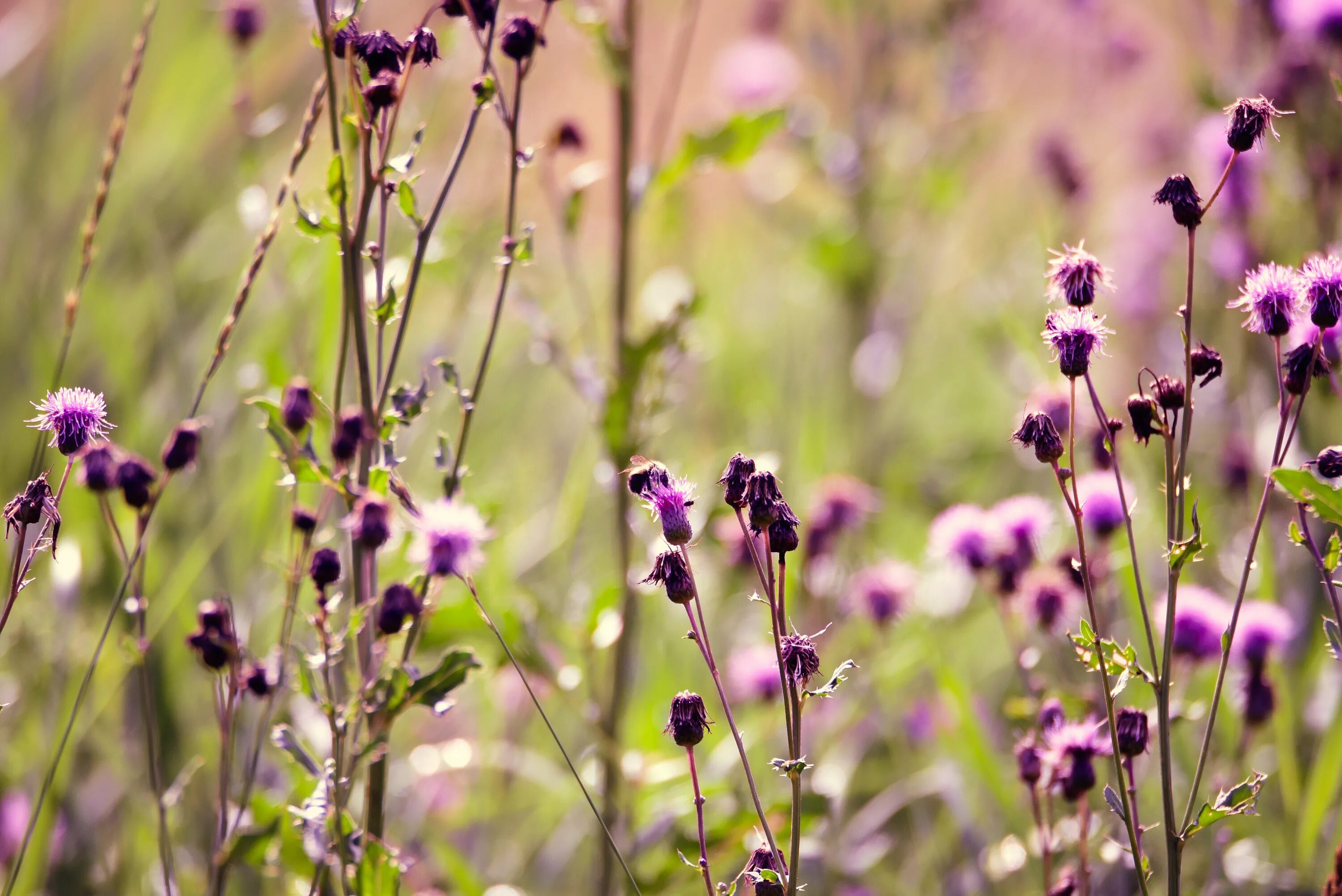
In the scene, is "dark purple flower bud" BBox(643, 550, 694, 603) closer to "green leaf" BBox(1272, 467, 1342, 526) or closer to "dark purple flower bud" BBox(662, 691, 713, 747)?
"dark purple flower bud" BBox(662, 691, 713, 747)

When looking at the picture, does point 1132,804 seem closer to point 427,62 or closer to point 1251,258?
point 427,62

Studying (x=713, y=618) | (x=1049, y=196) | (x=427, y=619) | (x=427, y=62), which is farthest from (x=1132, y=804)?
(x=1049, y=196)

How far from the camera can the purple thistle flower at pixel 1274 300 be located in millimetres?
809

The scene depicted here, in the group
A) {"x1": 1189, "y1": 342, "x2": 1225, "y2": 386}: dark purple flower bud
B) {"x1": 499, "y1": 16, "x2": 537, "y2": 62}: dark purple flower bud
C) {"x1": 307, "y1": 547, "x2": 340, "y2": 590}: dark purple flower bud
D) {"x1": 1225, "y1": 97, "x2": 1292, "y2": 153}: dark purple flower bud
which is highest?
{"x1": 499, "y1": 16, "x2": 537, "y2": 62}: dark purple flower bud

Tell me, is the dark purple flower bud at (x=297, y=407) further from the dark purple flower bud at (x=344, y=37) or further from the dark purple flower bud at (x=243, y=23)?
the dark purple flower bud at (x=243, y=23)

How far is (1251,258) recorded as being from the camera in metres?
1.78

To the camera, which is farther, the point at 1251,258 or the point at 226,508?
the point at 1251,258

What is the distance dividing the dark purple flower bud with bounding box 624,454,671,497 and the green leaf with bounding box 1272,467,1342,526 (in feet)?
1.28

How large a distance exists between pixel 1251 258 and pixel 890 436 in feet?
3.08

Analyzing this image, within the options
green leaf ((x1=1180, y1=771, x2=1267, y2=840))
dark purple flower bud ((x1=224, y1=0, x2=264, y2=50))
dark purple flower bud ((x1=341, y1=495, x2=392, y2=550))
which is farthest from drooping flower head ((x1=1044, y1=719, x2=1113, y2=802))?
dark purple flower bud ((x1=224, y1=0, x2=264, y2=50))

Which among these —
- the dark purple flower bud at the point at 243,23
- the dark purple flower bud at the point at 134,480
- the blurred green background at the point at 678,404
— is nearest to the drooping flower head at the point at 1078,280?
the blurred green background at the point at 678,404

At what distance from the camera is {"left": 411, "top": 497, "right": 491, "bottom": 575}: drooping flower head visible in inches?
29.7

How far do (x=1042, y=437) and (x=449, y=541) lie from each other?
0.42 metres

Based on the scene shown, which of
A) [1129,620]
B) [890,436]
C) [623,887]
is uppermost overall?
[890,436]
